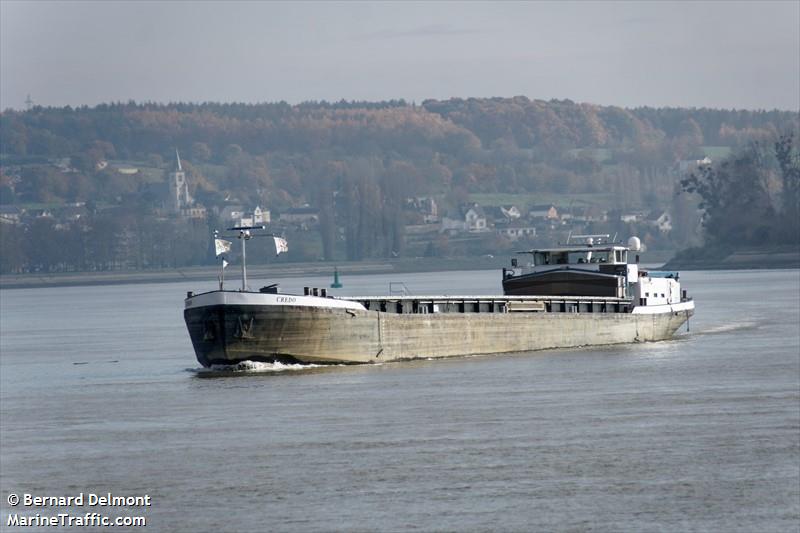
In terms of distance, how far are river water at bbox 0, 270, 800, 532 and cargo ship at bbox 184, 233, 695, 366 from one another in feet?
3.71

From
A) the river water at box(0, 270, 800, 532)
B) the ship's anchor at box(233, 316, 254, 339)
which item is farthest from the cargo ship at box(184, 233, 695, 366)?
the river water at box(0, 270, 800, 532)

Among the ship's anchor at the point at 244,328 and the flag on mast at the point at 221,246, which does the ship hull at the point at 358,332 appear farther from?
the flag on mast at the point at 221,246

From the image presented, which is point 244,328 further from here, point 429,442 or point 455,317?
point 429,442

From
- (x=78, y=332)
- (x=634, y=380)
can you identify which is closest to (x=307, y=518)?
(x=634, y=380)

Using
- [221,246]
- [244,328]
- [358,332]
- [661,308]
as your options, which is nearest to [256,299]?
[244,328]

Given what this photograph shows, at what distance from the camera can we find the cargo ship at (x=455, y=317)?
57.1m

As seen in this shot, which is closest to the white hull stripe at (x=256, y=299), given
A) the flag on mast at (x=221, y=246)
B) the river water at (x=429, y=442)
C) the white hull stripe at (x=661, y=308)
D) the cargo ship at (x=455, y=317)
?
the cargo ship at (x=455, y=317)

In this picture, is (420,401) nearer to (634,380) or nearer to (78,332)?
(634,380)

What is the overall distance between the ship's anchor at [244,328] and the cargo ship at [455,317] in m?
0.04

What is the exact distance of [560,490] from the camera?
109 ft

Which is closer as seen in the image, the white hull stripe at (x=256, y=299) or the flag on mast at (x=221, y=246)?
the white hull stripe at (x=256, y=299)

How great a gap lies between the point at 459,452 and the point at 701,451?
229 inches

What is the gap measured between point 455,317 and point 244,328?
1100 cm

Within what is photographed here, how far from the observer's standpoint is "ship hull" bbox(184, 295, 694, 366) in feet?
187
